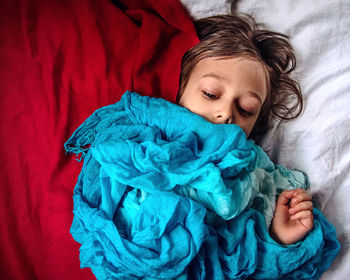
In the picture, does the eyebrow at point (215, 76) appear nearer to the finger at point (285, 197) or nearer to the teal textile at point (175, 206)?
the teal textile at point (175, 206)

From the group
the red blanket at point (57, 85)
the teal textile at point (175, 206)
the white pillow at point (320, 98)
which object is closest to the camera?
the teal textile at point (175, 206)

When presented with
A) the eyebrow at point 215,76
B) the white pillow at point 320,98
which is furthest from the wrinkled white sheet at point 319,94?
the eyebrow at point 215,76

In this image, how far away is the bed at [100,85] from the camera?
0.78 metres

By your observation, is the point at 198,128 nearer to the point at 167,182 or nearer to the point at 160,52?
the point at 167,182

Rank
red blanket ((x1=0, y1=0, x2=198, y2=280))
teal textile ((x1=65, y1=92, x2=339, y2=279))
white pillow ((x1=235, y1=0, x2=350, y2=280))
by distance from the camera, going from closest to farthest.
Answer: teal textile ((x1=65, y1=92, x2=339, y2=279)) → red blanket ((x1=0, y1=0, x2=198, y2=280)) → white pillow ((x1=235, y1=0, x2=350, y2=280))

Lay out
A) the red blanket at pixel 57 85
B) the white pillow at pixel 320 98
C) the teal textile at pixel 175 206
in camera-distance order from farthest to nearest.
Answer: the white pillow at pixel 320 98
the red blanket at pixel 57 85
the teal textile at pixel 175 206

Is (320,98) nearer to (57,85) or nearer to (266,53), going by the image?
(266,53)

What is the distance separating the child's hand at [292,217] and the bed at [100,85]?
0.11 m

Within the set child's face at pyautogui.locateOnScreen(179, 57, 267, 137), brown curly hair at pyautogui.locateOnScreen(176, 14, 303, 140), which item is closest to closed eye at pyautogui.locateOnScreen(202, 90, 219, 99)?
child's face at pyautogui.locateOnScreen(179, 57, 267, 137)

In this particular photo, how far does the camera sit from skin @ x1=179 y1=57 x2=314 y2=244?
30.5 inches

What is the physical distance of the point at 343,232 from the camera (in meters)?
0.84

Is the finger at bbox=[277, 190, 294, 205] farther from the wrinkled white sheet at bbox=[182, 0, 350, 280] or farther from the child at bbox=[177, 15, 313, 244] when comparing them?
the wrinkled white sheet at bbox=[182, 0, 350, 280]

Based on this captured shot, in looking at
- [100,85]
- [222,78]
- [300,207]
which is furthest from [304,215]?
[100,85]

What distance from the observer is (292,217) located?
0.79 meters
